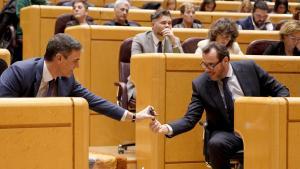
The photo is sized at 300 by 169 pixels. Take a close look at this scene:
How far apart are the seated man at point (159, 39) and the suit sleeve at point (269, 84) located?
1.27 m

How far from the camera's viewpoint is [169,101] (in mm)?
5012

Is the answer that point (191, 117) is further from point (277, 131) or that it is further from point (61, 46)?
point (61, 46)

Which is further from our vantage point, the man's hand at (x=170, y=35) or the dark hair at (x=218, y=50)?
the man's hand at (x=170, y=35)

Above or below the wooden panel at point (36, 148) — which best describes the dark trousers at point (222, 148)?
below

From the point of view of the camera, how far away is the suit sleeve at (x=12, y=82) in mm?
3926

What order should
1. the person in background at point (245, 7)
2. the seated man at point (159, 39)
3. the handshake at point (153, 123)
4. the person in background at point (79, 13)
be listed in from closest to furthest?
the handshake at point (153, 123) → the seated man at point (159, 39) → the person in background at point (79, 13) → the person in background at point (245, 7)

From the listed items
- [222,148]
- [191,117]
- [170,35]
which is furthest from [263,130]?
[170,35]

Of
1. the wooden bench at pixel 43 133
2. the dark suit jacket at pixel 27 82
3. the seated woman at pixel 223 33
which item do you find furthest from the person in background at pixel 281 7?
the wooden bench at pixel 43 133

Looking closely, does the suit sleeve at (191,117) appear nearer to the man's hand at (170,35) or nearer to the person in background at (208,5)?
the man's hand at (170,35)

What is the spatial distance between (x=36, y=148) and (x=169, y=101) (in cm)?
177

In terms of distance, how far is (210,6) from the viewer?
30.4 ft

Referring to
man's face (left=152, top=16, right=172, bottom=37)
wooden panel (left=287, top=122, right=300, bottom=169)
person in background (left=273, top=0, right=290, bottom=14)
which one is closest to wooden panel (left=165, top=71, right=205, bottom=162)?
man's face (left=152, top=16, right=172, bottom=37)

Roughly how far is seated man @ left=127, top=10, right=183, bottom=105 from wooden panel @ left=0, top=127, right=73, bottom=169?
8.29 ft

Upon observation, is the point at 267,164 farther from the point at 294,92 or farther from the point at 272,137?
the point at 294,92
